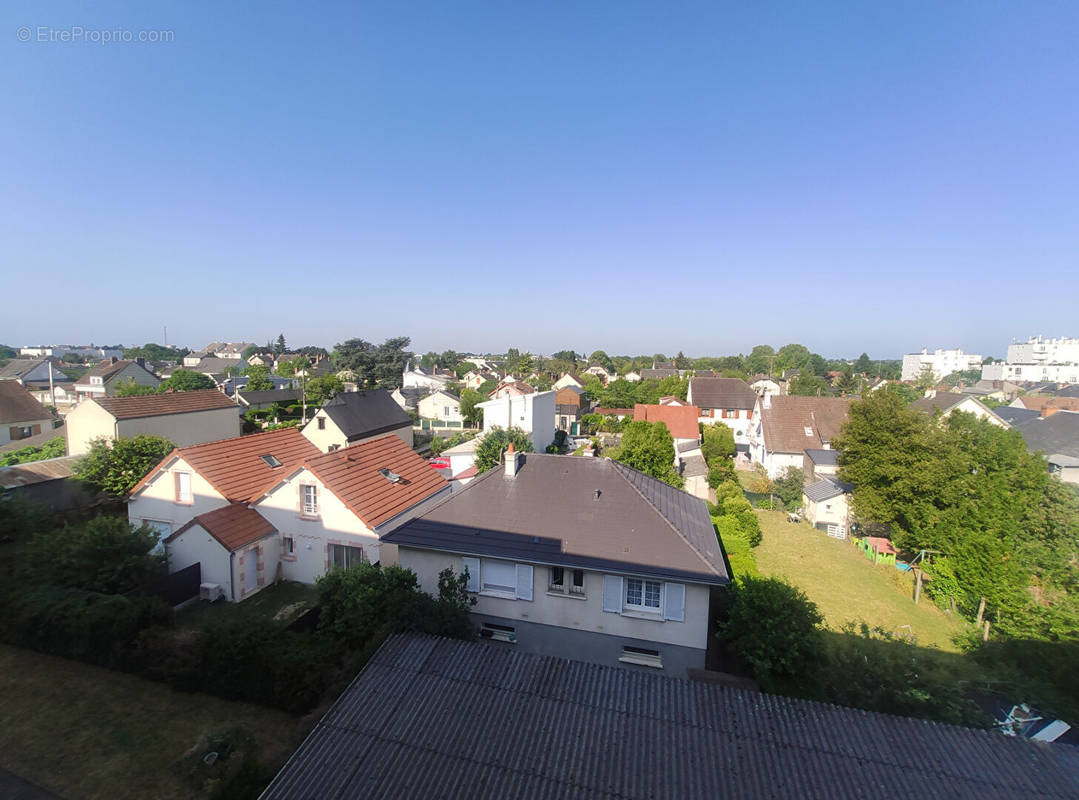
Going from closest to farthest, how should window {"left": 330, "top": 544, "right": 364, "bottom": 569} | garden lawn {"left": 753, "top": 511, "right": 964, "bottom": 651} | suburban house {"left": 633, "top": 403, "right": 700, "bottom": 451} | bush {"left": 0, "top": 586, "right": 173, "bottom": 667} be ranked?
bush {"left": 0, "top": 586, "right": 173, "bottom": 667} → window {"left": 330, "top": 544, "right": 364, "bottom": 569} → garden lawn {"left": 753, "top": 511, "right": 964, "bottom": 651} → suburban house {"left": 633, "top": 403, "right": 700, "bottom": 451}

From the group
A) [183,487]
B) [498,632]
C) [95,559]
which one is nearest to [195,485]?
[183,487]

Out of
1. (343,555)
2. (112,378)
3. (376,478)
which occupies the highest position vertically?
(376,478)

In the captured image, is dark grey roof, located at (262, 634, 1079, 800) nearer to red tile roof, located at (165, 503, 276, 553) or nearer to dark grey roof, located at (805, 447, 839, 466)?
red tile roof, located at (165, 503, 276, 553)

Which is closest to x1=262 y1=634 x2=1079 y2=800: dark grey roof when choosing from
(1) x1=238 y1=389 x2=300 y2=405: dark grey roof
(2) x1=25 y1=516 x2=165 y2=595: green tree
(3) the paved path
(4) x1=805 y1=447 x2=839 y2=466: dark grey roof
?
(3) the paved path

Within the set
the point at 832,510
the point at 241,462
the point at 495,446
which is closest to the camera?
the point at 241,462

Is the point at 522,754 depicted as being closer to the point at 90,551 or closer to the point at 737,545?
the point at 90,551

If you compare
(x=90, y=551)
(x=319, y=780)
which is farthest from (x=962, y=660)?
(x=90, y=551)

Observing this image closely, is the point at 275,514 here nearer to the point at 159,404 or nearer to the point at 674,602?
the point at 674,602
